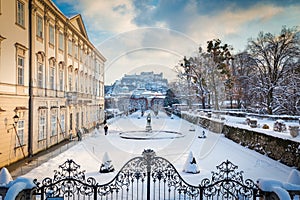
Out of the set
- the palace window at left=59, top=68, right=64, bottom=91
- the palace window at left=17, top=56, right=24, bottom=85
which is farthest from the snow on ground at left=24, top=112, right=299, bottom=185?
the palace window at left=59, top=68, right=64, bottom=91

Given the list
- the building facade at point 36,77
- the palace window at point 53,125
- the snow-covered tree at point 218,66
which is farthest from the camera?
the snow-covered tree at point 218,66

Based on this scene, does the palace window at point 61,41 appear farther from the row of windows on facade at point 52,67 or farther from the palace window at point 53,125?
the palace window at point 53,125

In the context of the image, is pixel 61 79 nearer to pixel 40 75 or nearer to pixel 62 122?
pixel 62 122

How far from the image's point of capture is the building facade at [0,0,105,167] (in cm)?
1025

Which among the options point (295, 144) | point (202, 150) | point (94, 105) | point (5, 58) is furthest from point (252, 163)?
point (94, 105)

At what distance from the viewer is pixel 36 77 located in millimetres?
13078

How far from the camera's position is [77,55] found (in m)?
21.8

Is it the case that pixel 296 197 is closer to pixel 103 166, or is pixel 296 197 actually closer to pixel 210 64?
pixel 103 166

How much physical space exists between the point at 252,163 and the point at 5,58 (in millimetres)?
11591

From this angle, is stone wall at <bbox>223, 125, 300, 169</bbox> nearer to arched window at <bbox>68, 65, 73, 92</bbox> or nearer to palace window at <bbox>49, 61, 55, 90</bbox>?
palace window at <bbox>49, 61, 55, 90</bbox>

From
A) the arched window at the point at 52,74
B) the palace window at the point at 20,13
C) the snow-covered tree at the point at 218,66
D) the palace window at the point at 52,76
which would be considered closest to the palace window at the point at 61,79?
the arched window at the point at 52,74

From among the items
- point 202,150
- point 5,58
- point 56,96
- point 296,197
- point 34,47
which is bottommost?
point 202,150

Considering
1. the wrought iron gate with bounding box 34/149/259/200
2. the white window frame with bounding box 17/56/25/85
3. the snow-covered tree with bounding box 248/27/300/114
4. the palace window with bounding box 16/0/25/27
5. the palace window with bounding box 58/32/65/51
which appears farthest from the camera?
the snow-covered tree with bounding box 248/27/300/114

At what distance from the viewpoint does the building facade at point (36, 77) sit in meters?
10.2
